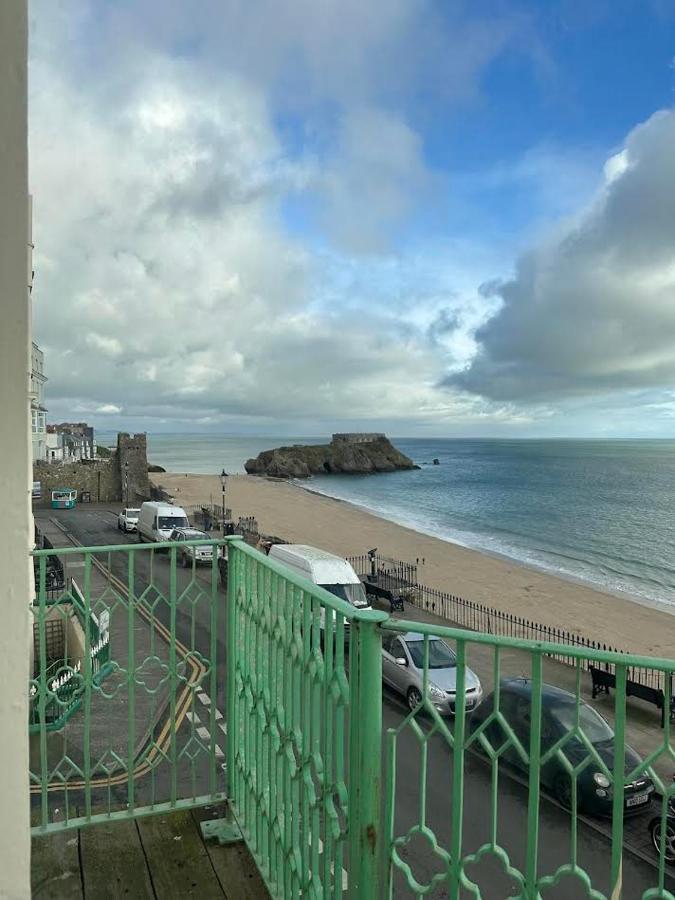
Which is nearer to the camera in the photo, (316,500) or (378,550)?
(378,550)

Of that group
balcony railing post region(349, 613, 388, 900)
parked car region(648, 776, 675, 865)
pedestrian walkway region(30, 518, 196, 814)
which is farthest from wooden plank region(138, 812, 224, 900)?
parked car region(648, 776, 675, 865)

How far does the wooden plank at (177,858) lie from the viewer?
133 inches

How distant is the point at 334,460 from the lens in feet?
420

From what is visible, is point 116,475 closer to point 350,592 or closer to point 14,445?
point 350,592

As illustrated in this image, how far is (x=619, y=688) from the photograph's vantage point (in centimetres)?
199

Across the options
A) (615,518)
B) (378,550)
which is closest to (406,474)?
(615,518)

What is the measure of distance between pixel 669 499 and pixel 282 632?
88028mm

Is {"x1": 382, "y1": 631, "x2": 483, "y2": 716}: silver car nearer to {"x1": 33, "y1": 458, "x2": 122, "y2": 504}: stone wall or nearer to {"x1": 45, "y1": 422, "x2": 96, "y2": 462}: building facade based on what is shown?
{"x1": 33, "y1": 458, "x2": 122, "y2": 504}: stone wall

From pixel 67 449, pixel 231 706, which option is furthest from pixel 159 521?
pixel 67 449

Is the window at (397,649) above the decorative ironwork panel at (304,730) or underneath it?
underneath

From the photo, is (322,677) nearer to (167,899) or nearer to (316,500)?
(167,899)

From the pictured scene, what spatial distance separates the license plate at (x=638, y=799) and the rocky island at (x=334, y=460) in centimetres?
10369

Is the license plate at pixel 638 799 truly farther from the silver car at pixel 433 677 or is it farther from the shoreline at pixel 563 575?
the shoreline at pixel 563 575

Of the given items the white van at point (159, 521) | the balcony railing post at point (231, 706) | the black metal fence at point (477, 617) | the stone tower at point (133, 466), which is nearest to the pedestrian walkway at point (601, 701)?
the black metal fence at point (477, 617)
